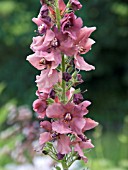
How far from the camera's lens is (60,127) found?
2189 millimetres

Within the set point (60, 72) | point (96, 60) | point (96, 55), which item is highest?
point (96, 55)

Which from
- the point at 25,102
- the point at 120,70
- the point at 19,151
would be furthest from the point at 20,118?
the point at 120,70

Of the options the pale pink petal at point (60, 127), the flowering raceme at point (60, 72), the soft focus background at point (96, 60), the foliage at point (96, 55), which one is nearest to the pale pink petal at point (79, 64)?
the flowering raceme at point (60, 72)

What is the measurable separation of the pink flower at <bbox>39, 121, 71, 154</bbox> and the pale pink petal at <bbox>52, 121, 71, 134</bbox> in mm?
34

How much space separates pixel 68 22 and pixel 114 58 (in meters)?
14.0

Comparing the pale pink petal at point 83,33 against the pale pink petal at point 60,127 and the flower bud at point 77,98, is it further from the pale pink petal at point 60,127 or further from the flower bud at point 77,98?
the pale pink petal at point 60,127

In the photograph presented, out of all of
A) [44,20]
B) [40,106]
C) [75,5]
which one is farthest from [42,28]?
[40,106]

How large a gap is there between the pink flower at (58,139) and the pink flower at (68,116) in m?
0.04

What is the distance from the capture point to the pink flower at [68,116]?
2.21 m

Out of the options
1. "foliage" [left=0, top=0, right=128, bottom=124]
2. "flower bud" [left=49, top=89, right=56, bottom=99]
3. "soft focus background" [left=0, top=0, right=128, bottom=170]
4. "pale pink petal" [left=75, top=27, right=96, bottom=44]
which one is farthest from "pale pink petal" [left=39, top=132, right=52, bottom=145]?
"foliage" [left=0, top=0, right=128, bottom=124]

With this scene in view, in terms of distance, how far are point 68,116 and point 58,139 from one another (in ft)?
0.31

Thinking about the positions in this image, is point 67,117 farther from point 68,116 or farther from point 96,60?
point 96,60

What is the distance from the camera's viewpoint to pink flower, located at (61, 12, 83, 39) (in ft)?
7.06

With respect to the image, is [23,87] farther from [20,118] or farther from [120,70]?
[20,118]
